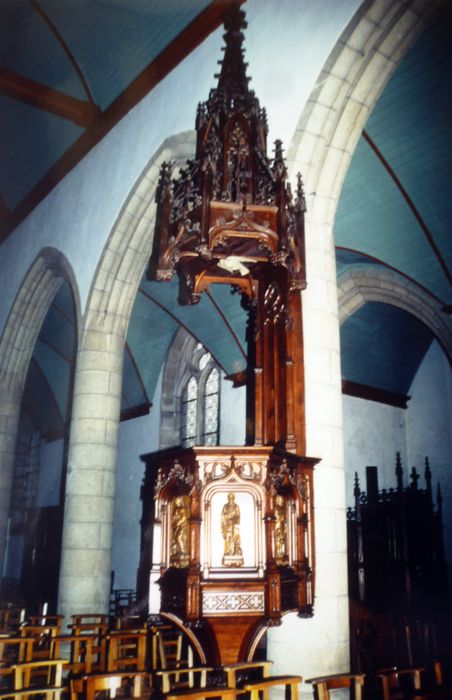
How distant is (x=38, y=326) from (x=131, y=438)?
15.4 feet

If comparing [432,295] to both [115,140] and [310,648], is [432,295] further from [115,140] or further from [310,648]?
[310,648]

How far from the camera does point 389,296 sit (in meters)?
10.3

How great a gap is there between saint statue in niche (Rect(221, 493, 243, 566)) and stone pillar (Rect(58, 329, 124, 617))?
377 cm

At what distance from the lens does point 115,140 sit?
8406 mm

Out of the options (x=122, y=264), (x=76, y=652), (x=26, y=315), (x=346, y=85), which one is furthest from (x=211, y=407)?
(x=346, y=85)

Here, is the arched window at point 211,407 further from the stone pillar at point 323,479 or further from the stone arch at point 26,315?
the stone pillar at point 323,479

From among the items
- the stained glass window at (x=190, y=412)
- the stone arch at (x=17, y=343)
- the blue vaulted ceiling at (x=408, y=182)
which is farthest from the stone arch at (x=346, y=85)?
the stained glass window at (x=190, y=412)

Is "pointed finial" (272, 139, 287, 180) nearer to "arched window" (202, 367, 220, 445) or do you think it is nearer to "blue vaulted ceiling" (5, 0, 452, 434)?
"blue vaulted ceiling" (5, 0, 452, 434)

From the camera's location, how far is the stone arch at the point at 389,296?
32.2 feet

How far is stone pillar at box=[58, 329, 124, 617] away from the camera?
23.0 feet

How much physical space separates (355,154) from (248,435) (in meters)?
4.46

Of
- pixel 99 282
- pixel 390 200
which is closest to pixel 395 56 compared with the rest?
pixel 390 200

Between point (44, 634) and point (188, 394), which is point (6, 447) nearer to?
point (188, 394)

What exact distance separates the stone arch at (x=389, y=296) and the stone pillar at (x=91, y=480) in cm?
442
